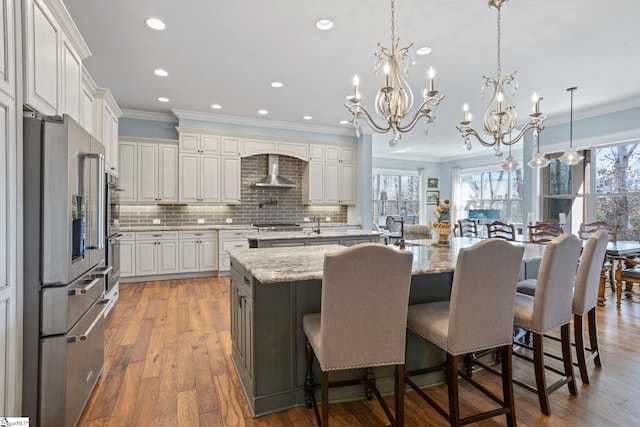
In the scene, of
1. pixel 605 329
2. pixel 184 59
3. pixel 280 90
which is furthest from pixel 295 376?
pixel 280 90

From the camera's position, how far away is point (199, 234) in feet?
18.1

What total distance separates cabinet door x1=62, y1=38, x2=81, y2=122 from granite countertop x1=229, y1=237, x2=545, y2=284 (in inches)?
61.5

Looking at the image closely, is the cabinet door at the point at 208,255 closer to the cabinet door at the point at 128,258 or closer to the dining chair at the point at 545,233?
the cabinet door at the point at 128,258

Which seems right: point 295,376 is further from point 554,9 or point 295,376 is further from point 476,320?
point 554,9

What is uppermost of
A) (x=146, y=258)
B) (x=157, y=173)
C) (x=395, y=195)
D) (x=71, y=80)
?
(x=71, y=80)

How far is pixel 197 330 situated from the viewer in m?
3.21

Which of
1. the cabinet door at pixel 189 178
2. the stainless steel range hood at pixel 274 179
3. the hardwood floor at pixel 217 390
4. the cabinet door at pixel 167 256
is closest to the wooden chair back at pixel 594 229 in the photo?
the hardwood floor at pixel 217 390

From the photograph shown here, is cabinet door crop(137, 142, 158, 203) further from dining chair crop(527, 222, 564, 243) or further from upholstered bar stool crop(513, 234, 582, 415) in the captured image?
dining chair crop(527, 222, 564, 243)

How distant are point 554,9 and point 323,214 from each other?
16.3 feet

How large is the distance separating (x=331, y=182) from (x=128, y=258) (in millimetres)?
3876

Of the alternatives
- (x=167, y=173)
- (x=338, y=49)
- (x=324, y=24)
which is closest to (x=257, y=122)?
(x=167, y=173)

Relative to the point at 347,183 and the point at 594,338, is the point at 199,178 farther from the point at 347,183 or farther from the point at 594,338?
the point at 594,338

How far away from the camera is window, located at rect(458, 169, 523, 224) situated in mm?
8742

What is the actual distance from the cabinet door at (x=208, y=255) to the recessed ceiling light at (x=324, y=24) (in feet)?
12.8
